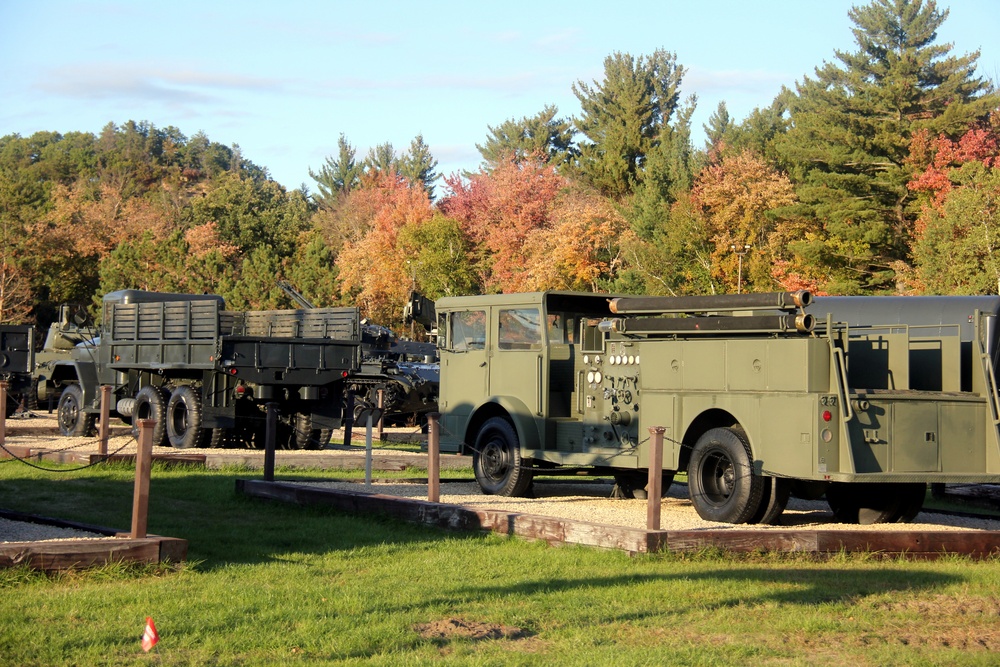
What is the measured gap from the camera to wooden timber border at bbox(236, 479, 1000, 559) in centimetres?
995

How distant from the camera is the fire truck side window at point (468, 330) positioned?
592 inches

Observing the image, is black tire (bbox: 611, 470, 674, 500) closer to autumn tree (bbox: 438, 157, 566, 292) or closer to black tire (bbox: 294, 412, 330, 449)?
black tire (bbox: 294, 412, 330, 449)

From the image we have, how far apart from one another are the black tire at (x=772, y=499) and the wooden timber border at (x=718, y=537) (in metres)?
0.85

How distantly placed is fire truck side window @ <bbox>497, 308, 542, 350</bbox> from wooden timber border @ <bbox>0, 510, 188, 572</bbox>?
5.82 m

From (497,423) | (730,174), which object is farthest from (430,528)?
(730,174)

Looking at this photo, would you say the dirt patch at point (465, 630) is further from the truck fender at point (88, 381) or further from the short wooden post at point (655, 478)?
the truck fender at point (88, 381)

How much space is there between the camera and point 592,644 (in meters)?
7.09

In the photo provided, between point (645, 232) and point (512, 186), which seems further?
point (512, 186)

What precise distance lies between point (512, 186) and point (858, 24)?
58.4 feet

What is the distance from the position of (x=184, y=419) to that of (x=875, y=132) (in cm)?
3398

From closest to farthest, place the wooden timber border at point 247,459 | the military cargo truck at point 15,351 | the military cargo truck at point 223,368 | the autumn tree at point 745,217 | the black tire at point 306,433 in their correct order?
1. the wooden timber border at point 247,459
2. the military cargo truck at point 223,368
3. the black tire at point 306,433
4. the military cargo truck at point 15,351
5. the autumn tree at point 745,217

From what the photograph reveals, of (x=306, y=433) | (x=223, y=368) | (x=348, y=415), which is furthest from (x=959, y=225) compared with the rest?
(x=223, y=368)

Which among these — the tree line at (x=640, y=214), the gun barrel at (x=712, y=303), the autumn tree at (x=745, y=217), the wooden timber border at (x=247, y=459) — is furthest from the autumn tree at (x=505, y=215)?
the gun barrel at (x=712, y=303)

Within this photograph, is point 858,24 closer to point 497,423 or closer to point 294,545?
point 497,423
